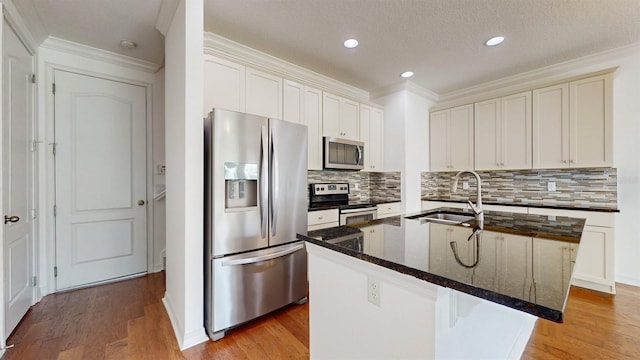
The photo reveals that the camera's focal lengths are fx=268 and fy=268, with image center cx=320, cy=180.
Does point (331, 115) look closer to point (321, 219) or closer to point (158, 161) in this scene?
point (321, 219)

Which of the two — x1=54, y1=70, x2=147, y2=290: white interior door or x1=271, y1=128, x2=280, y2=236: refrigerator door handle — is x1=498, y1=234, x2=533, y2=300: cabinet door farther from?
x1=54, y1=70, x2=147, y2=290: white interior door

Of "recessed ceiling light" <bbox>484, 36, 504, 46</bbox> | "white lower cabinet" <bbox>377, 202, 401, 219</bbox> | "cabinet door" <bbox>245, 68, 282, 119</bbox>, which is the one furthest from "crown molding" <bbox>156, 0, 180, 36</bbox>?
"white lower cabinet" <bbox>377, 202, 401, 219</bbox>

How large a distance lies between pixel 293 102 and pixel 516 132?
2.85 meters

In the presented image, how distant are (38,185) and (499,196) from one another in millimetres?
5398

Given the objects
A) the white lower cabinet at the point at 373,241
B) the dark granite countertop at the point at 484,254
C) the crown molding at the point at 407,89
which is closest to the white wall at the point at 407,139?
the crown molding at the point at 407,89

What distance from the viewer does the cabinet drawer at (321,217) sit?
2871mm

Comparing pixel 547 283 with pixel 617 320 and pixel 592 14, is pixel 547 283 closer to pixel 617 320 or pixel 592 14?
pixel 617 320

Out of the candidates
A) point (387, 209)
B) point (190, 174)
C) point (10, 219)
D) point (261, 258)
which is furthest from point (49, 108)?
point (387, 209)

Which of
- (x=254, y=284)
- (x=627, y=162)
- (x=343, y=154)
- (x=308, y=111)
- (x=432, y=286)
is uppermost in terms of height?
(x=308, y=111)

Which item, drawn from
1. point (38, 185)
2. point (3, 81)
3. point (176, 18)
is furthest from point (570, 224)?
point (38, 185)

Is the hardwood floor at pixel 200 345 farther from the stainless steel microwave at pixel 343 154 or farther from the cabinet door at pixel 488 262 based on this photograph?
the stainless steel microwave at pixel 343 154

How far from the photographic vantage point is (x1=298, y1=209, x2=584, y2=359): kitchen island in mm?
785

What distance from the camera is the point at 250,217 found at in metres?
2.06

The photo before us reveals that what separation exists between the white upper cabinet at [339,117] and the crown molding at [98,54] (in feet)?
6.76
